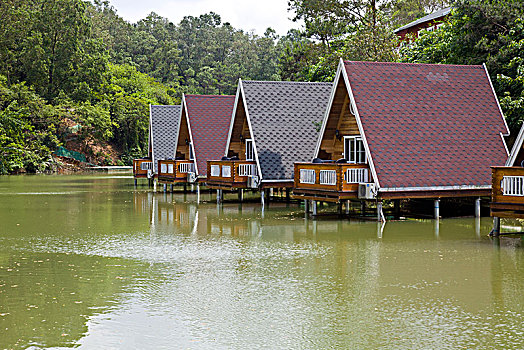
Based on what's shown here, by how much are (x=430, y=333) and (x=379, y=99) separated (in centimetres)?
1551

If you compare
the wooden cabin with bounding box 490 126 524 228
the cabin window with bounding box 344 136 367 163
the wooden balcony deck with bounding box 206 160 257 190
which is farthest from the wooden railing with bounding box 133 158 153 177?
the wooden cabin with bounding box 490 126 524 228

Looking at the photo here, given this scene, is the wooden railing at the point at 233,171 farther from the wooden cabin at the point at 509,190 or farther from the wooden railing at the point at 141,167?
the wooden railing at the point at 141,167

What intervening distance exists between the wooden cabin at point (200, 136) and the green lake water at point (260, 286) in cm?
1368

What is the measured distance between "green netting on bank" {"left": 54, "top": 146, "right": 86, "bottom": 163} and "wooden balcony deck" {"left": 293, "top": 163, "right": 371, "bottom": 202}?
6016 cm

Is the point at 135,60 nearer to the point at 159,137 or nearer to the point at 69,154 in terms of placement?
the point at 69,154

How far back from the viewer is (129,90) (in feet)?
300

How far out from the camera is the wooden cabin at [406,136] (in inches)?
897

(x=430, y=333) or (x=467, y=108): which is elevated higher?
(x=467, y=108)

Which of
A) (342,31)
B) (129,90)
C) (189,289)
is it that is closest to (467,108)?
(189,289)

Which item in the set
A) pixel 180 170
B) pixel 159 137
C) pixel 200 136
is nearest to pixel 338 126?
pixel 200 136

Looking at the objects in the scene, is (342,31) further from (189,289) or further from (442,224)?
(189,289)

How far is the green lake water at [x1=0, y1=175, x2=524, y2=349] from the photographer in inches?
363

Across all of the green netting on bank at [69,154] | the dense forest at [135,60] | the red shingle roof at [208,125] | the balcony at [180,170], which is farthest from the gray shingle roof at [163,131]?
the green netting on bank at [69,154]

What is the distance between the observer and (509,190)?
1797 cm
